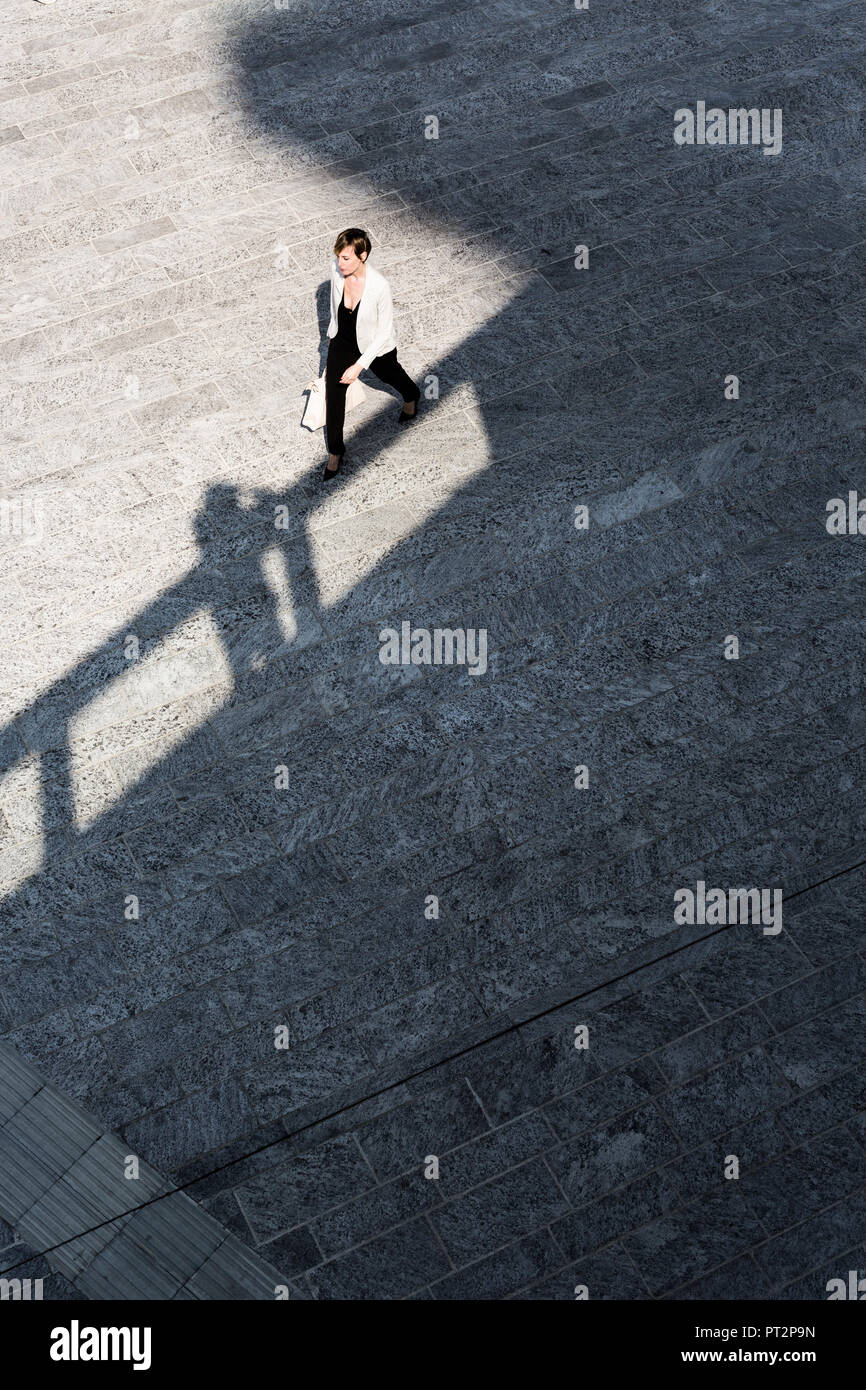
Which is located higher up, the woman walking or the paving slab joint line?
the woman walking

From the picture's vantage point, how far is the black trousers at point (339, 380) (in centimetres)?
733

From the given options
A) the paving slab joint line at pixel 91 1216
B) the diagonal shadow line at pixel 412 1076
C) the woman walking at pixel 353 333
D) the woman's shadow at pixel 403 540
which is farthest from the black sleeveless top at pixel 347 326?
the paving slab joint line at pixel 91 1216

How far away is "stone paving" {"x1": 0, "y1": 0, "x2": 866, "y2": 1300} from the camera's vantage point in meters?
5.84

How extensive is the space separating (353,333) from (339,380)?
12.4 inches

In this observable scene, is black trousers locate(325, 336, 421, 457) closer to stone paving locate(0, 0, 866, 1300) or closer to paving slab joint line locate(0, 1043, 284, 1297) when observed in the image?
stone paving locate(0, 0, 866, 1300)

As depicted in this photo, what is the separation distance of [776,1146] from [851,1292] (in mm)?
717

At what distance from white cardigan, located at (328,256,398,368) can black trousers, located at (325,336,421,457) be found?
0.08m

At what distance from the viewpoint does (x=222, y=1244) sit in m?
5.62

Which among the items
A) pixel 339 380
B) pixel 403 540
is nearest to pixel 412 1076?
pixel 403 540

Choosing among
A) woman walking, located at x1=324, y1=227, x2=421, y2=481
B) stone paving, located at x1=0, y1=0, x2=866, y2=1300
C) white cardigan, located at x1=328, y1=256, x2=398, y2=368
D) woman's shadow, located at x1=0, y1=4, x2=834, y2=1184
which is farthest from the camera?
white cardigan, located at x1=328, y1=256, x2=398, y2=368

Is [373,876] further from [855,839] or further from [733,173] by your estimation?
[733,173]

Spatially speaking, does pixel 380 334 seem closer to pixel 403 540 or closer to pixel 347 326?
pixel 347 326

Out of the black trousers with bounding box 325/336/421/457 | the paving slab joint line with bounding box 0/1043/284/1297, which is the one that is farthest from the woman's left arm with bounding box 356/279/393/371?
the paving slab joint line with bounding box 0/1043/284/1297
